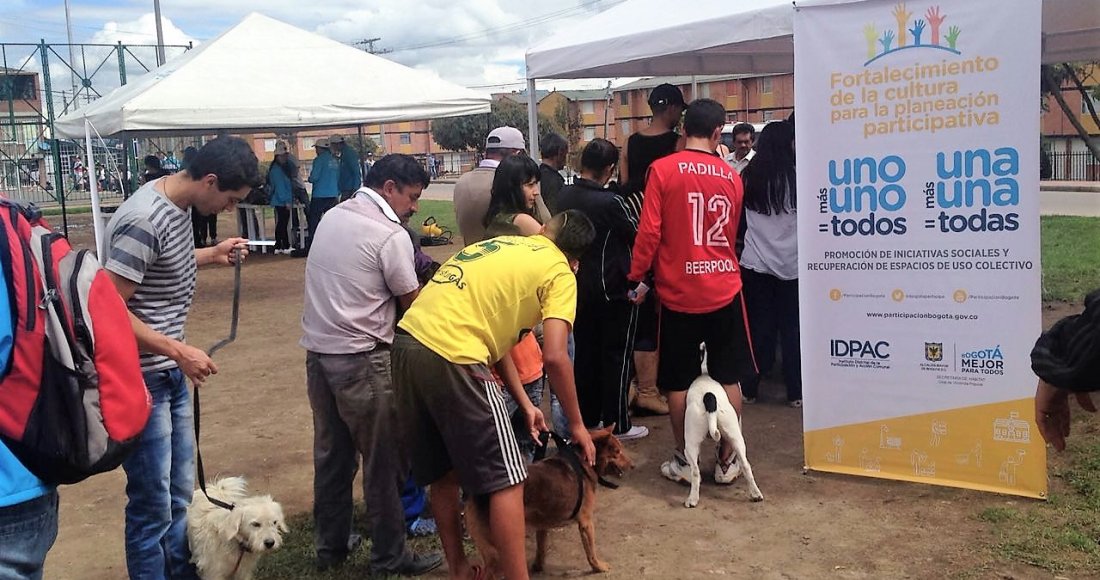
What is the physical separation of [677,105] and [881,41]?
1.62 m

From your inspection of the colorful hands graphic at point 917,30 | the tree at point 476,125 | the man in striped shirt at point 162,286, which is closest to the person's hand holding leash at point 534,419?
the man in striped shirt at point 162,286

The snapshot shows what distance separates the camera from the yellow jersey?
125 inches

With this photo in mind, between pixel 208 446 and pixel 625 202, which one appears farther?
pixel 208 446

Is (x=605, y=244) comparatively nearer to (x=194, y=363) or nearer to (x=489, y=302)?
(x=489, y=302)

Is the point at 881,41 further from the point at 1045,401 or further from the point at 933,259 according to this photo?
the point at 1045,401

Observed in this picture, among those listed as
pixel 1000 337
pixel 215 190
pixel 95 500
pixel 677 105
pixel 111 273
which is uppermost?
pixel 677 105

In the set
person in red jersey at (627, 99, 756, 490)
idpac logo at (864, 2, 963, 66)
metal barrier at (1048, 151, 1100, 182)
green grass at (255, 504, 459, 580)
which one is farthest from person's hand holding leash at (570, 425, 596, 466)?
metal barrier at (1048, 151, 1100, 182)

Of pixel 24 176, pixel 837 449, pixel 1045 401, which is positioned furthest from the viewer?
pixel 24 176

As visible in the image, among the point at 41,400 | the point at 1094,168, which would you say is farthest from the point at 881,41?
the point at 1094,168

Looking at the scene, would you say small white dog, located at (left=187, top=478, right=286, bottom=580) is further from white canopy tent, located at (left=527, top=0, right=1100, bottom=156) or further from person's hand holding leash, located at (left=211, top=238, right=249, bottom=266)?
white canopy tent, located at (left=527, top=0, right=1100, bottom=156)

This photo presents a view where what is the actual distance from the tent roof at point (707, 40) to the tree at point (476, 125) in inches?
1411

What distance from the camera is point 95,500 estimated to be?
5.08 metres

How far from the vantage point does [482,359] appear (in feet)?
10.5

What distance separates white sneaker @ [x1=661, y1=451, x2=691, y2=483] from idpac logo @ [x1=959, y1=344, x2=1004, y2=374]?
4.70 ft
